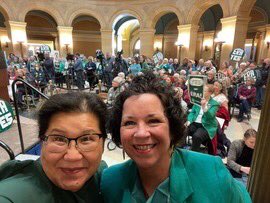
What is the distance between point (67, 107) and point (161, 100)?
1.75 feet

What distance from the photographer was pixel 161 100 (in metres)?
1.26

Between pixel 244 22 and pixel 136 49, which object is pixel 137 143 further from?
pixel 136 49

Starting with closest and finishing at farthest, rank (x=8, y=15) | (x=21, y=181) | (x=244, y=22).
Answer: (x=21, y=181), (x=244, y=22), (x=8, y=15)

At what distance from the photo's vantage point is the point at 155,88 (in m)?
1.28

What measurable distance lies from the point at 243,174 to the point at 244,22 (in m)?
9.67

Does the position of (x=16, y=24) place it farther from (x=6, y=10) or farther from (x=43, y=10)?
(x=43, y=10)

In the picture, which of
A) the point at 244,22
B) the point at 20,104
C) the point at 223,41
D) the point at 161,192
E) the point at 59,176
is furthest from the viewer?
the point at 223,41

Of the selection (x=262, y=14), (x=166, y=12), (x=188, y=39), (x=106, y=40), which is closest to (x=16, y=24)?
(x=106, y=40)

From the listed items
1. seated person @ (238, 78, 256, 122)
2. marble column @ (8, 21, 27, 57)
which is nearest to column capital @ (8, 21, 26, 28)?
marble column @ (8, 21, 27, 57)

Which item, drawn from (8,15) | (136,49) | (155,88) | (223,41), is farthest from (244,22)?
(136,49)

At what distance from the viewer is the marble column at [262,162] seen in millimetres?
1249

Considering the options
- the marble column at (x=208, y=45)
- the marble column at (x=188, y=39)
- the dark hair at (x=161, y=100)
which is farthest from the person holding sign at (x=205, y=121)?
the marble column at (x=208, y=45)

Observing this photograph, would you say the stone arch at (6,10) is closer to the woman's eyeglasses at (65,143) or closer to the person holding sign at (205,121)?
the person holding sign at (205,121)

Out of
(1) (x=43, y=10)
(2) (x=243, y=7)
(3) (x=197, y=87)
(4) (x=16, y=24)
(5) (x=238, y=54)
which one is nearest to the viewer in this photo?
(3) (x=197, y=87)
